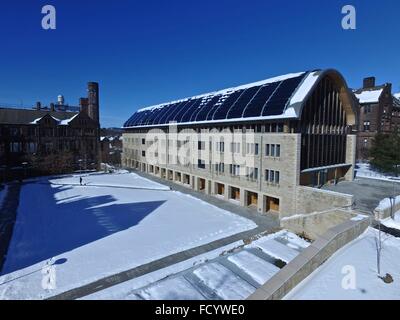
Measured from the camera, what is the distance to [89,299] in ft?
39.9

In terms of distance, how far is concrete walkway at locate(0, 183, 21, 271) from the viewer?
18.0 meters

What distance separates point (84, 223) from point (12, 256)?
21.5 feet

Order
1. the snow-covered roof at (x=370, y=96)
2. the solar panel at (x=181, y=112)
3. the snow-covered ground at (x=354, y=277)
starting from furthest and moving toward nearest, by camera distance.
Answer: the snow-covered roof at (x=370, y=96)
the solar panel at (x=181, y=112)
the snow-covered ground at (x=354, y=277)

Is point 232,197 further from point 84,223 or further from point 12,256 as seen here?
point 12,256

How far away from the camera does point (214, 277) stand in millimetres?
13633

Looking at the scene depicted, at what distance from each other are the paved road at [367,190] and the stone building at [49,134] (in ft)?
164

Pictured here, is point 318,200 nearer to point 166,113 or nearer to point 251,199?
point 251,199

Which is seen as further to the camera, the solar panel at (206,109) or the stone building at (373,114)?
the stone building at (373,114)

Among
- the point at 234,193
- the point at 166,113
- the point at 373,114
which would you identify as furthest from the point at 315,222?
the point at 373,114

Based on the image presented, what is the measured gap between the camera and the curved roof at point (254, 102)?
Answer: 2455cm

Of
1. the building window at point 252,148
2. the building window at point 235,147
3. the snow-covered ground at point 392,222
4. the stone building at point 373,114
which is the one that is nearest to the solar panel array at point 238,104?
the building window at point 235,147

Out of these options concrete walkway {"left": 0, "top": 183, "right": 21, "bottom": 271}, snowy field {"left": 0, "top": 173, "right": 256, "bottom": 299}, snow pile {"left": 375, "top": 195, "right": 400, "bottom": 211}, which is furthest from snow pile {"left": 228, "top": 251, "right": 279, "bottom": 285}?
concrete walkway {"left": 0, "top": 183, "right": 21, "bottom": 271}

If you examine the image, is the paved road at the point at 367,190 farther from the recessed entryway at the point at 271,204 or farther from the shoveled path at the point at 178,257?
the shoveled path at the point at 178,257
